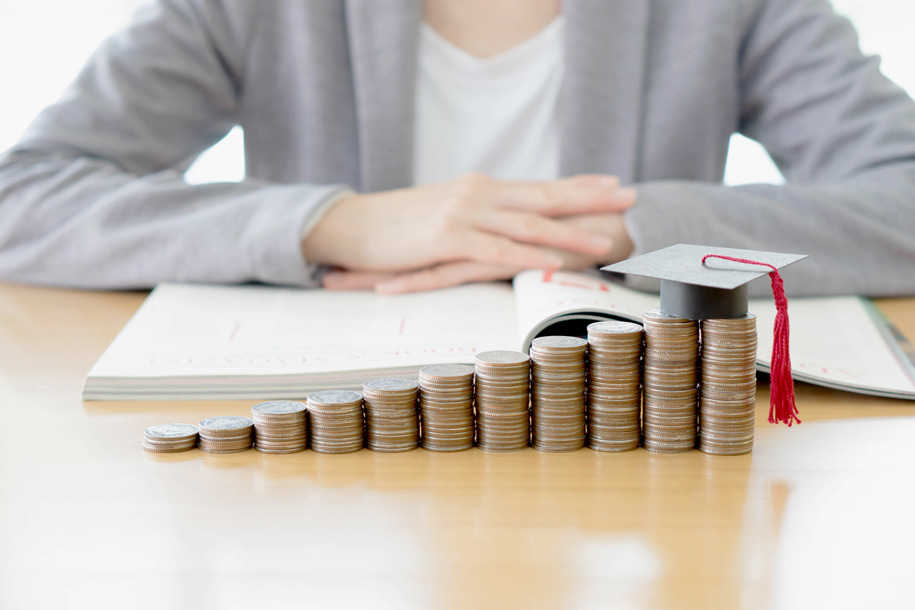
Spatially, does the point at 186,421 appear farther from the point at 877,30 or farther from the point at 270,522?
the point at 877,30

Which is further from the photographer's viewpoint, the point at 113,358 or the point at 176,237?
the point at 176,237

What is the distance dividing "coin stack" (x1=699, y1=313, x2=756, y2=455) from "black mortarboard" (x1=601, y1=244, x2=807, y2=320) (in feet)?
0.04

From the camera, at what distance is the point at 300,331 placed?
0.84 m

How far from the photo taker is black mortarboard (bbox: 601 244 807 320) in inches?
22.0

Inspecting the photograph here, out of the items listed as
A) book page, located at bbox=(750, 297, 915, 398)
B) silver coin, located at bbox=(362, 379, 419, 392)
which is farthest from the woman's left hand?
silver coin, located at bbox=(362, 379, 419, 392)

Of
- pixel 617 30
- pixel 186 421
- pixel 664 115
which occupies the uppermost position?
pixel 617 30

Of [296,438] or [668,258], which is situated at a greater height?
[668,258]

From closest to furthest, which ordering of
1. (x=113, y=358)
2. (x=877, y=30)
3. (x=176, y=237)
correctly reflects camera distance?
(x=113, y=358) → (x=176, y=237) → (x=877, y=30)

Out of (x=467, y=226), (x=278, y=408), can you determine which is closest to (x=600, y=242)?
(x=467, y=226)

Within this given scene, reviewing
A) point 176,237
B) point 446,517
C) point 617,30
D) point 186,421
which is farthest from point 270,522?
point 617,30

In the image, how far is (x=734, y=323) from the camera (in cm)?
57

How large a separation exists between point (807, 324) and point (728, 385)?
13.4 inches

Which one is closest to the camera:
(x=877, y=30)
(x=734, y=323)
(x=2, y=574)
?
(x=2, y=574)

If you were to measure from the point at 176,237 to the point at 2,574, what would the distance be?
66cm
